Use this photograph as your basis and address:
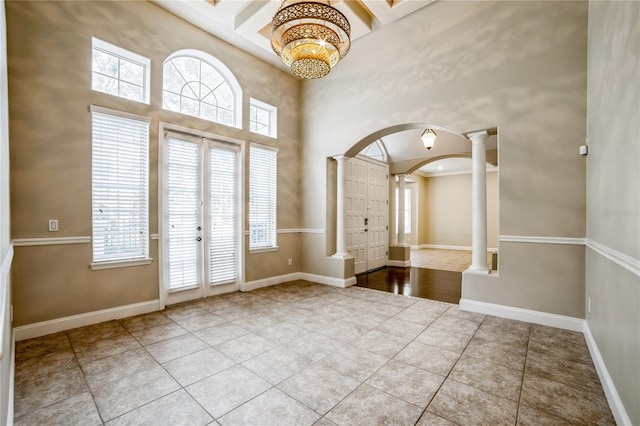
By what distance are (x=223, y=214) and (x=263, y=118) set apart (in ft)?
6.62

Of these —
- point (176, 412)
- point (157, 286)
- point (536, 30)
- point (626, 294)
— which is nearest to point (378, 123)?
point (536, 30)

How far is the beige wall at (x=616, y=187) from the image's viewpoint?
1595 millimetres

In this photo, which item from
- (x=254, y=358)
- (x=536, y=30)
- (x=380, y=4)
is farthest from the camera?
(x=380, y=4)

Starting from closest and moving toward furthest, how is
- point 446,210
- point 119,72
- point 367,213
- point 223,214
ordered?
1. point 119,72
2. point 223,214
3. point 367,213
4. point 446,210

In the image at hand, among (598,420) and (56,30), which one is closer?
(598,420)

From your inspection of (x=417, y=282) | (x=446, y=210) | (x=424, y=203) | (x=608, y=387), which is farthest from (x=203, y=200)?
(x=446, y=210)

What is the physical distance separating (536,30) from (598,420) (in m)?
3.93

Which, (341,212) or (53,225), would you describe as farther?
(341,212)

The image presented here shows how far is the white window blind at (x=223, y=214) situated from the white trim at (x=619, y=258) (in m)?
4.46

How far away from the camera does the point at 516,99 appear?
142 inches

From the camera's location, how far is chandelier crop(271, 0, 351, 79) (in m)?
2.65

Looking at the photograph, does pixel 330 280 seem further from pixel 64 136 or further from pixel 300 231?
pixel 64 136

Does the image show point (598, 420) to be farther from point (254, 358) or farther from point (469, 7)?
point (469, 7)

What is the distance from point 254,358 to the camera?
8.59ft
